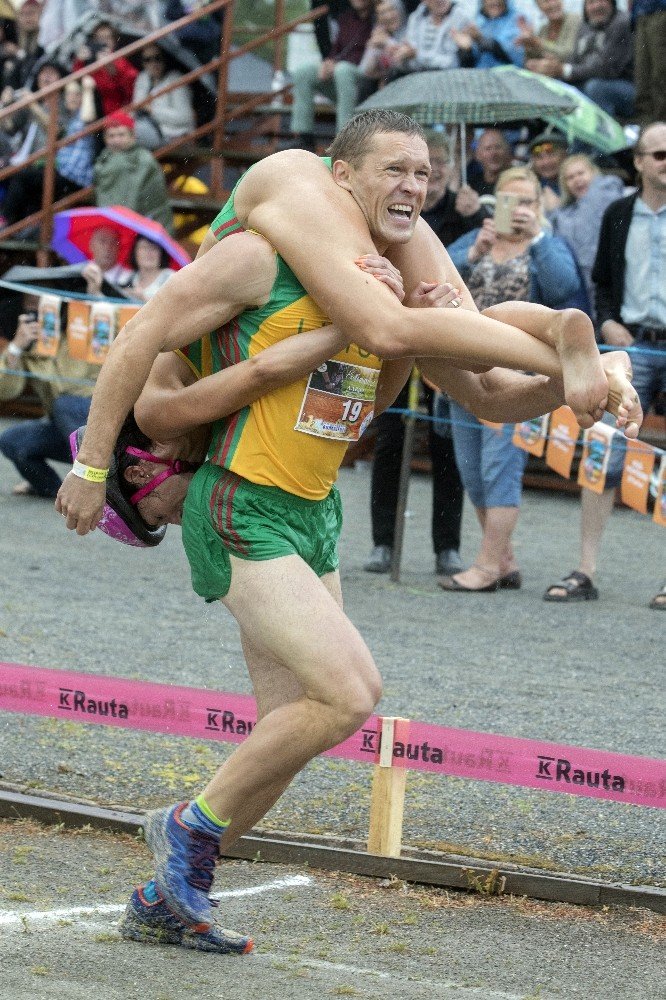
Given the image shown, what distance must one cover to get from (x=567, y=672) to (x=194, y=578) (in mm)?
3617

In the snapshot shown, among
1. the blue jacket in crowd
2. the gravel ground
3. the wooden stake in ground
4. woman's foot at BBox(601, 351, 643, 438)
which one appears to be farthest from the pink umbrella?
woman's foot at BBox(601, 351, 643, 438)

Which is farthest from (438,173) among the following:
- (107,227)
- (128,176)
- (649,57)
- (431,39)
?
(128,176)

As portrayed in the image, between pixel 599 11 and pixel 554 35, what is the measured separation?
1.72 ft

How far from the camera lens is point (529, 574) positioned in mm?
9828

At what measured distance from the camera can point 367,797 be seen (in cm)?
530

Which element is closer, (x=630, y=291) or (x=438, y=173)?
(x=630, y=291)

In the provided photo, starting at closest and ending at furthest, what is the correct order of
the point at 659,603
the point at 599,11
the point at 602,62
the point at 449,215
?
1. the point at 659,603
2. the point at 449,215
3. the point at 599,11
4. the point at 602,62

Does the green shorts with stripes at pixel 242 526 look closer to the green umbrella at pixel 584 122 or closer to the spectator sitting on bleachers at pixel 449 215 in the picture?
the spectator sitting on bleachers at pixel 449 215

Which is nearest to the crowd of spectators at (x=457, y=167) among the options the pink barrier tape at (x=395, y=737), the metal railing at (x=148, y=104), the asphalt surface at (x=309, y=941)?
the metal railing at (x=148, y=104)

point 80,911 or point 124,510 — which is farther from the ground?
point 124,510

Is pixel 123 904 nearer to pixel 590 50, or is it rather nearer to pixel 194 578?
pixel 194 578

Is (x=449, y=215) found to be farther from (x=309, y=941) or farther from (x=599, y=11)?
(x=309, y=941)

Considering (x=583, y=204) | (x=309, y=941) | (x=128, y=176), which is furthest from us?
(x=128, y=176)

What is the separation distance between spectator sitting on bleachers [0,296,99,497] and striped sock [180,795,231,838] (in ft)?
23.4
